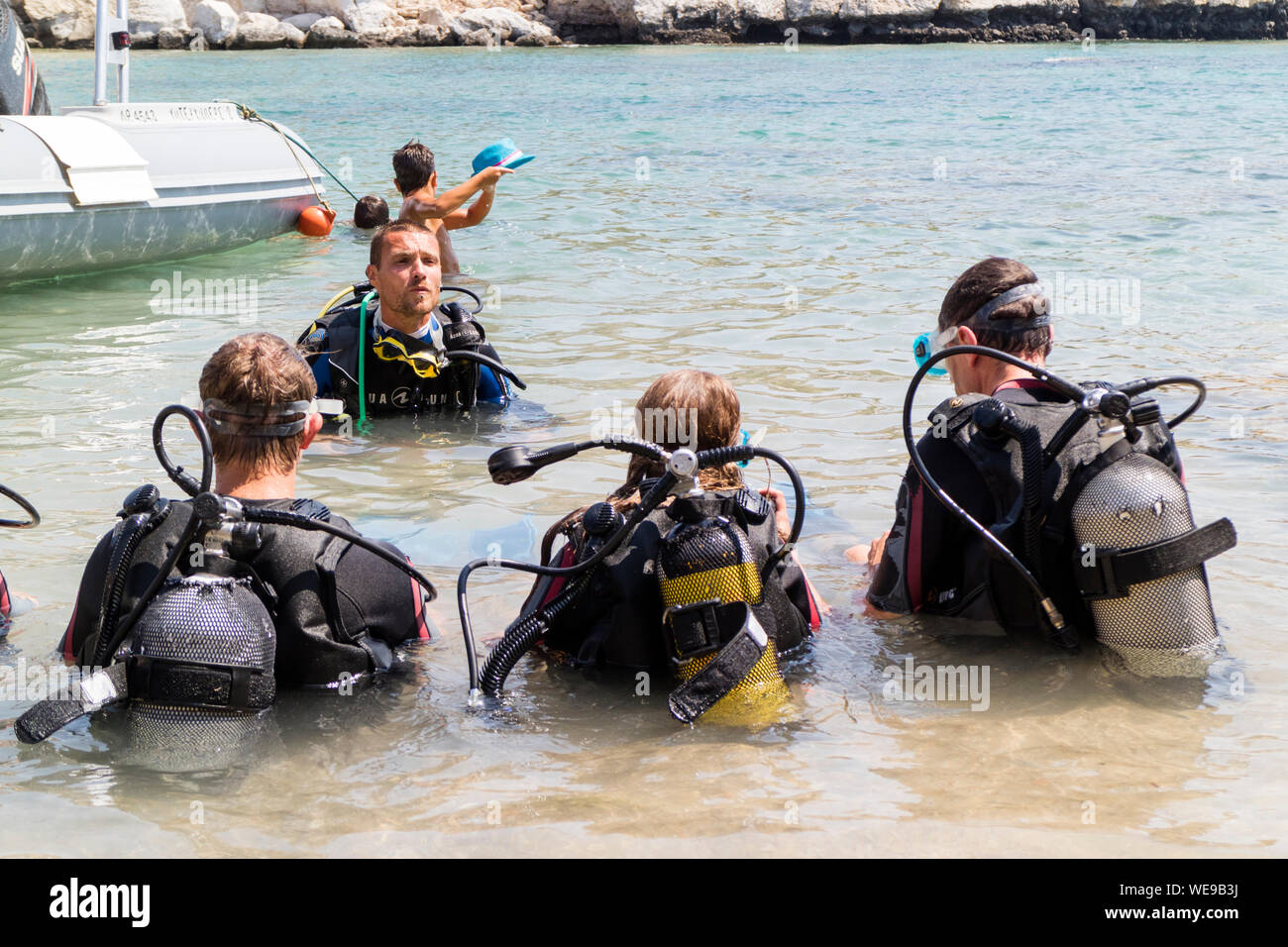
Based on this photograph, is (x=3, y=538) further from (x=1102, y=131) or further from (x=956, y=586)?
(x=1102, y=131)

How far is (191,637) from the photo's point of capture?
A: 2.88 meters

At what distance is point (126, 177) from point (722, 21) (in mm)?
52956

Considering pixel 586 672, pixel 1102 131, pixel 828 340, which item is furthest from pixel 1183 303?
pixel 1102 131

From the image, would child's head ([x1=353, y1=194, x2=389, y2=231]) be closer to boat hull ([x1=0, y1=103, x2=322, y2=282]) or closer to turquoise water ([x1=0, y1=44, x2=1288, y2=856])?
turquoise water ([x1=0, y1=44, x2=1288, y2=856])

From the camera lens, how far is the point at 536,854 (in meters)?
2.79

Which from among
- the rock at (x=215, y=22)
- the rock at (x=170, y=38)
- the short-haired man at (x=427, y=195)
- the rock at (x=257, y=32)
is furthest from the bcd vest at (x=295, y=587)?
the rock at (x=257, y=32)

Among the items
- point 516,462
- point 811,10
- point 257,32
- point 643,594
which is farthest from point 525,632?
point 811,10

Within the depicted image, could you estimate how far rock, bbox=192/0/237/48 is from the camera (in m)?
51.1

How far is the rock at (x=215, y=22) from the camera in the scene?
51125mm

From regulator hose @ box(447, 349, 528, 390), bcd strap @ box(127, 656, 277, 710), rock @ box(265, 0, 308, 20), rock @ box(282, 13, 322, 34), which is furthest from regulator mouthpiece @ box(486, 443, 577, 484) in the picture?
rock @ box(265, 0, 308, 20)

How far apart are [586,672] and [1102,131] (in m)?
19.8

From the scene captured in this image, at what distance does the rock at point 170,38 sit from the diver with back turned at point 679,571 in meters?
53.2

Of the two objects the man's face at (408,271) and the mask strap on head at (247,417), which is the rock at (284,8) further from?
the mask strap on head at (247,417)
